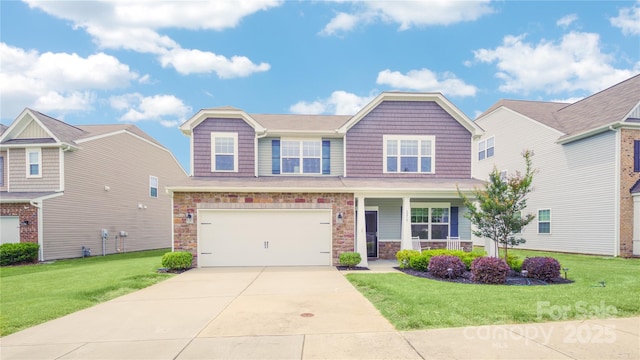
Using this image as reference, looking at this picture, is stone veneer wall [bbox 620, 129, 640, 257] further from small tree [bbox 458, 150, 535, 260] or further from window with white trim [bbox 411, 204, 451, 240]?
small tree [bbox 458, 150, 535, 260]

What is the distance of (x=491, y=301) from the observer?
686 centimetres

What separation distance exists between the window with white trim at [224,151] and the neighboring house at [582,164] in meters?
12.2

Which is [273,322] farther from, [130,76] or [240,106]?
[130,76]

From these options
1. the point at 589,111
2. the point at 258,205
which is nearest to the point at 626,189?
the point at 589,111

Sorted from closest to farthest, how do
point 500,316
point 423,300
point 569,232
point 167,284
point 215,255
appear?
point 500,316 < point 423,300 < point 167,284 < point 215,255 < point 569,232

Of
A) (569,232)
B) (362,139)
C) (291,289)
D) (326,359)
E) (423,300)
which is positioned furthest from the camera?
(569,232)

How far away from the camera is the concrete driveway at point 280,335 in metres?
4.58

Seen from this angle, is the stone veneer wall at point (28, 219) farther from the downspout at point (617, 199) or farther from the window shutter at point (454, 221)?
the downspout at point (617, 199)

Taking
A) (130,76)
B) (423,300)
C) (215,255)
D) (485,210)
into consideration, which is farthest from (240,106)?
(423,300)

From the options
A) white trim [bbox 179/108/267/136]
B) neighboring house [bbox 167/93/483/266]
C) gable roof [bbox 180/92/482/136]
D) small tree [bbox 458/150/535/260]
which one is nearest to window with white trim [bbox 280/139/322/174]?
neighboring house [bbox 167/93/483/266]

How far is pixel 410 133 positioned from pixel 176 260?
10.4 metres

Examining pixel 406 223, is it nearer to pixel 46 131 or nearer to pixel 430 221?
pixel 430 221

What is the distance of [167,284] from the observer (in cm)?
988

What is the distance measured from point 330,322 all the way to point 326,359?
157 cm
